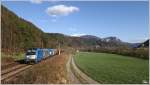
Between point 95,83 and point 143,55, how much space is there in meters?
45.5

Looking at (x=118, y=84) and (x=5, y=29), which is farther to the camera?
(x=5, y=29)

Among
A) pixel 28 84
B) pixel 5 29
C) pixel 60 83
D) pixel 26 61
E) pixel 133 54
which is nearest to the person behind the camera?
pixel 28 84

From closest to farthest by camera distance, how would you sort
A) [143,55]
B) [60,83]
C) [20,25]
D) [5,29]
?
1. [60,83]
2. [143,55]
3. [5,29]
4. [20,25]

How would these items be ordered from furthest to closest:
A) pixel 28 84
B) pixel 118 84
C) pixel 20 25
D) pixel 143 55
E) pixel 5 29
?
pixel 20 25
pixel 5 29
pixel 143 55
pixel 118 84
pixel 28 84

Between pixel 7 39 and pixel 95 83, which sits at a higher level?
pixel 7 39

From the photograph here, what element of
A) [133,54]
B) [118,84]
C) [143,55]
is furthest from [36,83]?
[133,54]

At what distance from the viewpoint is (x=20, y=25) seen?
122 meters

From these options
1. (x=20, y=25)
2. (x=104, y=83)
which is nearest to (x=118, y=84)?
(x=104, y=83)

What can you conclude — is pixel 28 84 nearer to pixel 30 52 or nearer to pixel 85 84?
pixel 85 84

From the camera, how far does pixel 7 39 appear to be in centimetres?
8169

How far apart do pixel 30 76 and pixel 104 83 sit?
6205 millimetres

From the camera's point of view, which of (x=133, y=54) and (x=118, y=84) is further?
(x=133, y=54)

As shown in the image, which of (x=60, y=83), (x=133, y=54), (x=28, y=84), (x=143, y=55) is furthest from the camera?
(x=133, y=54)

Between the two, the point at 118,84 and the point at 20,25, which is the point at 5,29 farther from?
the point at 118,84
